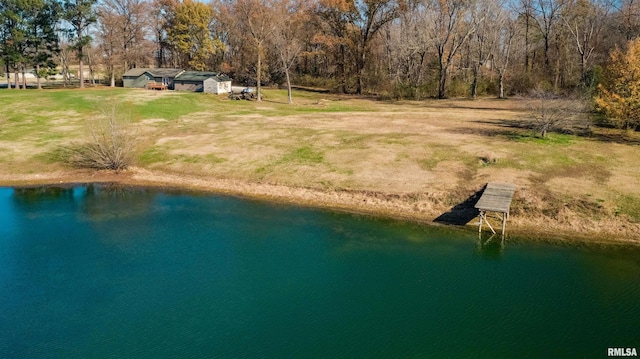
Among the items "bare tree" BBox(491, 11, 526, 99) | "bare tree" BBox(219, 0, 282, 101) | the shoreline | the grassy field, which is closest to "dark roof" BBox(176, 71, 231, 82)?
"bare tree" BBox(219, 0, 282, 101)

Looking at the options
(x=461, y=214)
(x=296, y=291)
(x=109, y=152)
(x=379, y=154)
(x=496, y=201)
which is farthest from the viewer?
(x=379, y=154)

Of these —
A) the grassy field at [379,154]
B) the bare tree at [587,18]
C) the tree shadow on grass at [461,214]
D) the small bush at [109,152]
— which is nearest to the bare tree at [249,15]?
the grassy field at [379,154]

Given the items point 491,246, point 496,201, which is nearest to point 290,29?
point 496,201

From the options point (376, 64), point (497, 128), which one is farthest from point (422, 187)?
point (376, 64)

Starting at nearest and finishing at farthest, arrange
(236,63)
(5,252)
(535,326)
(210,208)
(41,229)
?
(535,326) → (5,252) → (41,229) → (210,208) → (236,63)

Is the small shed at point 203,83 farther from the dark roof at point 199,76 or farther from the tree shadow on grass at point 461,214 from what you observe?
the tree shadow on grass at point 461,214

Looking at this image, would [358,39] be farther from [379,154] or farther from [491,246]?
[491,246]

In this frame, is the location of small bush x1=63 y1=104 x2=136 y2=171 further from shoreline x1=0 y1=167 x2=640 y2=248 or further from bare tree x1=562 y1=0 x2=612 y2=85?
bare tree x1=562 y1=0 x2=612 y2=85

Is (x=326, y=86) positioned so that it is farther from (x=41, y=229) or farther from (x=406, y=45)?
(x=41, y=229)
